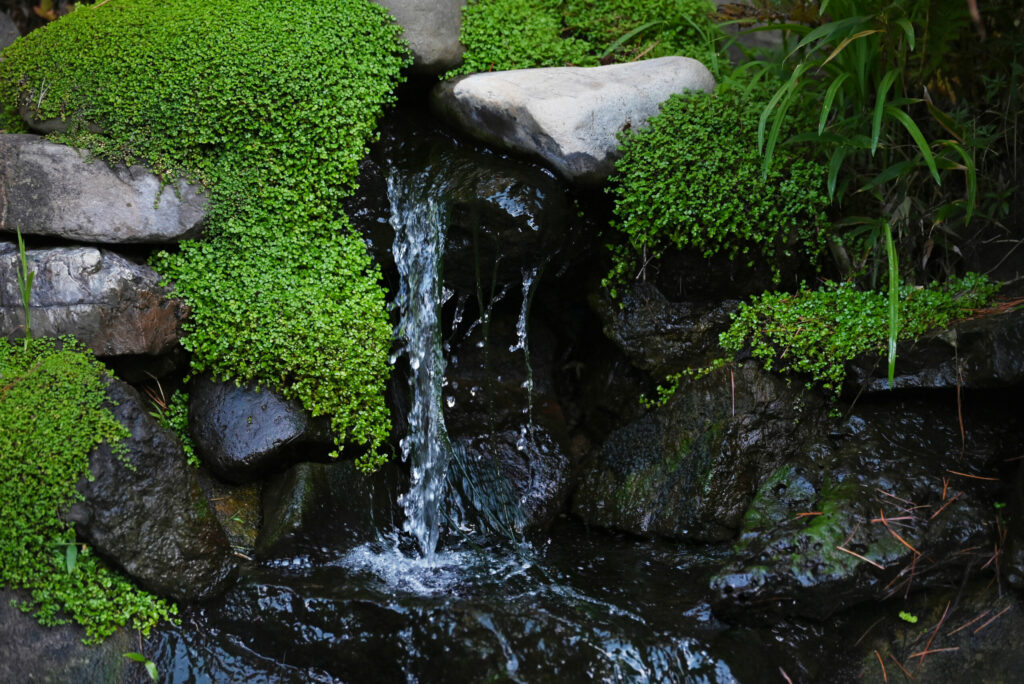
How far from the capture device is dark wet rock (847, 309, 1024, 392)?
326cm

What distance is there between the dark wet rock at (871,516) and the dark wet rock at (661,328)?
82cm

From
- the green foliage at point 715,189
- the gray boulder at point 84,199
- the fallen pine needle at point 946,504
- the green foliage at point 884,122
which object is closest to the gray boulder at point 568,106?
the green foliage at point 715,189

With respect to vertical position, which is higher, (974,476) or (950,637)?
(974,476)

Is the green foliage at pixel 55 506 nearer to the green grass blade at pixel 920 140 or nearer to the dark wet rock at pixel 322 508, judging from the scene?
the dark wet rock at pixel 322 508

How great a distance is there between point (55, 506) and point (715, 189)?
3277 millimetres

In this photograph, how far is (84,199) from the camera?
3.88 meters

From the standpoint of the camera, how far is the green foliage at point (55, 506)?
316cm

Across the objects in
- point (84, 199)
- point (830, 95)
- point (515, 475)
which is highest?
point (830, 95)

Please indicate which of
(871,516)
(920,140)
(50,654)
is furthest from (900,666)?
(50,654)

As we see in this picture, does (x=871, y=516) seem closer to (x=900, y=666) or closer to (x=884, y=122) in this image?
(x=900, y=666)

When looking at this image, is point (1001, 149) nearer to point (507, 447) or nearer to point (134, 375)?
point (507, 447)

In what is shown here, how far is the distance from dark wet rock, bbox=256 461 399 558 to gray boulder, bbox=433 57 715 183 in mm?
1859

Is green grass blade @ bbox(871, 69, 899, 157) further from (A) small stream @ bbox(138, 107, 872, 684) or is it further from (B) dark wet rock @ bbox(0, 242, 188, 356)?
(B) dark wet rock @ bbox(0, 242, 188, 356)

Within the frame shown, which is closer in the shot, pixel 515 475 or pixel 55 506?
pixel 55 506
